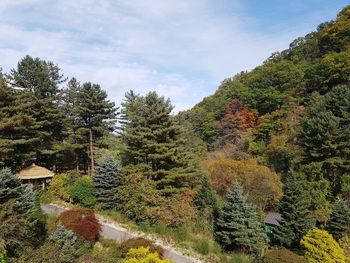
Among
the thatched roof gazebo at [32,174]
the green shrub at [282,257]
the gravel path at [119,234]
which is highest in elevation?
the thatched roof gazebo at [32,174]

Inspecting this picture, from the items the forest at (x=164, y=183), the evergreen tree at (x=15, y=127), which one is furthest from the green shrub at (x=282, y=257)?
the evergreen tree at (x=15, y=127)

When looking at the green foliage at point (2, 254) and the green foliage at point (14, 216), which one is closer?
the green foliage at point (2, 254)

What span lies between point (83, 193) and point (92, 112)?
8472mm

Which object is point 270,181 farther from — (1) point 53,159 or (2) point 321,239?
(1) point 53,159

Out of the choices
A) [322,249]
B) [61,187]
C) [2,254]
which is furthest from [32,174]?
[322,249]

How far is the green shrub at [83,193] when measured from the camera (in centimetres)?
2169

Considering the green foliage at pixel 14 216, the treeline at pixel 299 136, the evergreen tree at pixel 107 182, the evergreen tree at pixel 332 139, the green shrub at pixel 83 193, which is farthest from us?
the evergreen tree at pixel 332 139

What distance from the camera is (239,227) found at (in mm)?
16953

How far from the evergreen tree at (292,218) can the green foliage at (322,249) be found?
9.40 ft

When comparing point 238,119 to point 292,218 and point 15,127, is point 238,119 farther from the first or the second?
point 15,127

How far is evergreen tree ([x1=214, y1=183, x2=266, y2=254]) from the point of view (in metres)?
16.7

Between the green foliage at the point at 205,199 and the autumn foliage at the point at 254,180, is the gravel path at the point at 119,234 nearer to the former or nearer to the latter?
the green foliage at the point at 205,199

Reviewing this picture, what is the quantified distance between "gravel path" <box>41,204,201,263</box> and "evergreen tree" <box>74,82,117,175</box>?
7.25 m

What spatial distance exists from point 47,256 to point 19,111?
14613 millimetres
